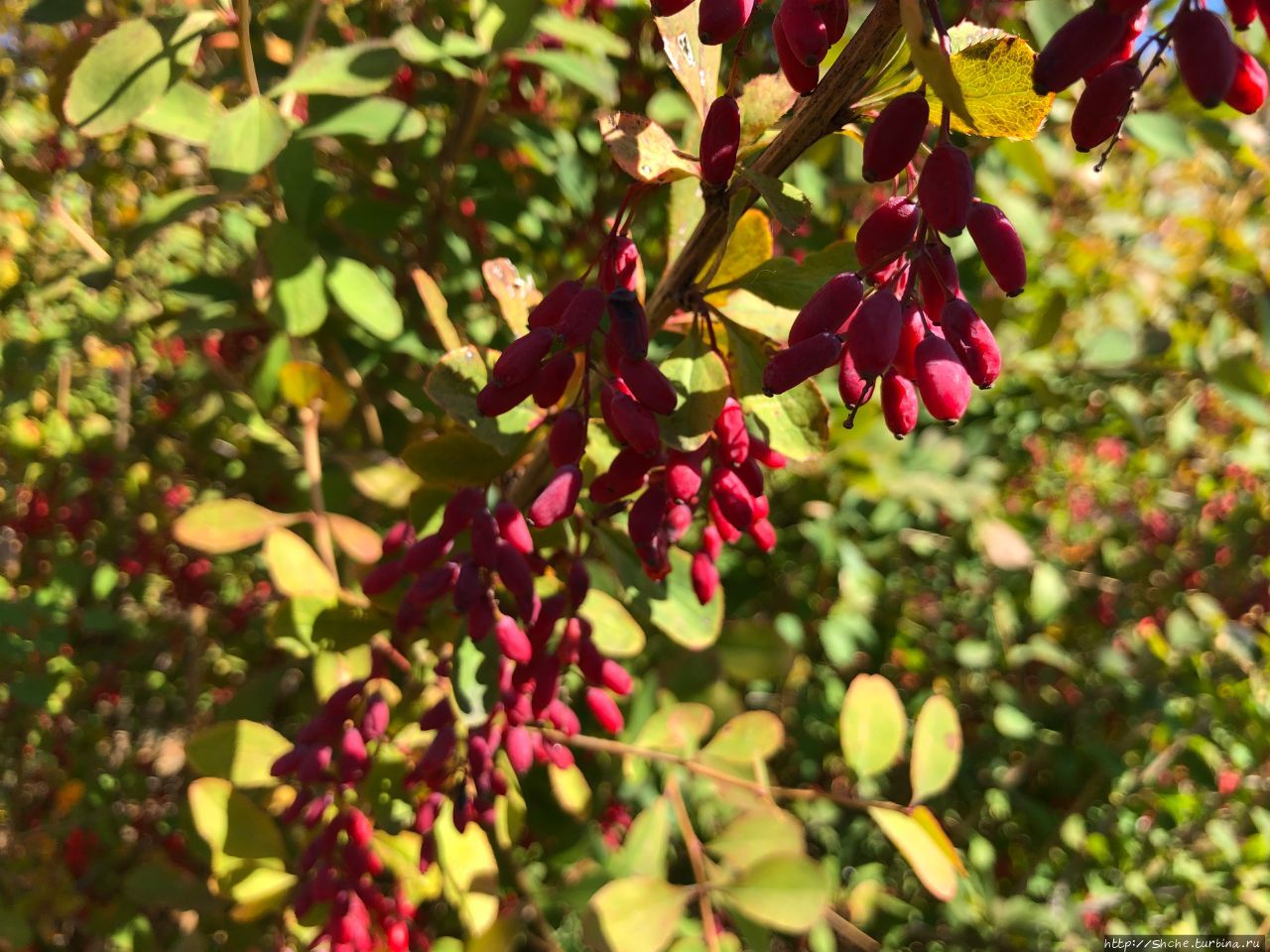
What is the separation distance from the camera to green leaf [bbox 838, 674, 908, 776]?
4.00 feet

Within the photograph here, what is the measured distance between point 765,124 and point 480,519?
39cm

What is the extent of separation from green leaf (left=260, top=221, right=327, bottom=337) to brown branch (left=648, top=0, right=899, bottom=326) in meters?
0.57

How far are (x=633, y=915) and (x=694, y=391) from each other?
73 cm

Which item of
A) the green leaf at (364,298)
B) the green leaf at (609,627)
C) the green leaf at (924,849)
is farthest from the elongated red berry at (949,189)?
the green leaf at (924,849)

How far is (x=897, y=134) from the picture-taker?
46cm

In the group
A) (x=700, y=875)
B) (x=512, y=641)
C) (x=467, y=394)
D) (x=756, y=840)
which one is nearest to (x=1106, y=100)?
(x=467, y=394)

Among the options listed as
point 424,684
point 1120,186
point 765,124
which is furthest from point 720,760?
point 1120,186

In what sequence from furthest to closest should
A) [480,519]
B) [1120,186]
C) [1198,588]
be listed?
[1120,186]
[1198,588]
[480,519]

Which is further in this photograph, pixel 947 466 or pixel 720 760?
pixel 947 466

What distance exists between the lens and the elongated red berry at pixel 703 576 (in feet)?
2.75

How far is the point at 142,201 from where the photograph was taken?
215 cm

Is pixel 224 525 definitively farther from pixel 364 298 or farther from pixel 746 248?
pixel 746 248

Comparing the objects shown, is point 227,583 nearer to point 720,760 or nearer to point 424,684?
point 424,684

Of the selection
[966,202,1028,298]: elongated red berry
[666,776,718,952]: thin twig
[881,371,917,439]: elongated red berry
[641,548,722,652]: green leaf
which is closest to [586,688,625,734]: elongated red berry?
[641,548,722,652]: green leaf
